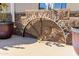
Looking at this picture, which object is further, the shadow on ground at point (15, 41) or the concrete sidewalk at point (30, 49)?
the shadow on ground at point (15, 41)

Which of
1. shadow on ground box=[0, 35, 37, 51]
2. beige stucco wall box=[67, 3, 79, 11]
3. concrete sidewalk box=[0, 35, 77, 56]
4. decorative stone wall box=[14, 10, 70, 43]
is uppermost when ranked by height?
beige stucco wall box=[67, 3, 79, 11]

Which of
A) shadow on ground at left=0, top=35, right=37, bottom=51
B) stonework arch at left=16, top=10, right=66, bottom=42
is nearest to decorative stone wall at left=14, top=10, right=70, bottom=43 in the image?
stonework arch at left=16, top=10, right=66, bottom=42

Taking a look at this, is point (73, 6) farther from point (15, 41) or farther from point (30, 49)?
point (30, 49)

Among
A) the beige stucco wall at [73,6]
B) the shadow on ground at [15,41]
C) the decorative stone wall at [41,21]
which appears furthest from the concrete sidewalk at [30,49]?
the beige stucco wall at [73,6]

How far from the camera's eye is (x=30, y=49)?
608cm

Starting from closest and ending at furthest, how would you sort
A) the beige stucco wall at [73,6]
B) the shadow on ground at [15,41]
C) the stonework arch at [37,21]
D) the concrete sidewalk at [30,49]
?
the concrete sidewalk at [30,49]
the shadow on ground at [15,41]
the stonework arch at [37,21]
the beige stucco wall at [73,6]

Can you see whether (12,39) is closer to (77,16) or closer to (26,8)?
(26,8)

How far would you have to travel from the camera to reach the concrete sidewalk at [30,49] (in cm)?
562

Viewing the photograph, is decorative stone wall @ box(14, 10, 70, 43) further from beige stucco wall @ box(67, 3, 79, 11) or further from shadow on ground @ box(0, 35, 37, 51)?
beige stucco wall @ box(67, 3, 79, 11)

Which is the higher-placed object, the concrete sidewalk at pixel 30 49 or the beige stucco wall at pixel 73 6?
the beige stucco wall at pixel 73 6

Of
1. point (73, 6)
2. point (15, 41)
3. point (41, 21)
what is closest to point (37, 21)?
point (41, 21)

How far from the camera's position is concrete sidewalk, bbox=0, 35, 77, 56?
562 cm

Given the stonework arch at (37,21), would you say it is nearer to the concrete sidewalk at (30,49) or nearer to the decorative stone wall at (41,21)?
the decorative stone wall at (41,21)

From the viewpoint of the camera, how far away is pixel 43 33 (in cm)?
721
